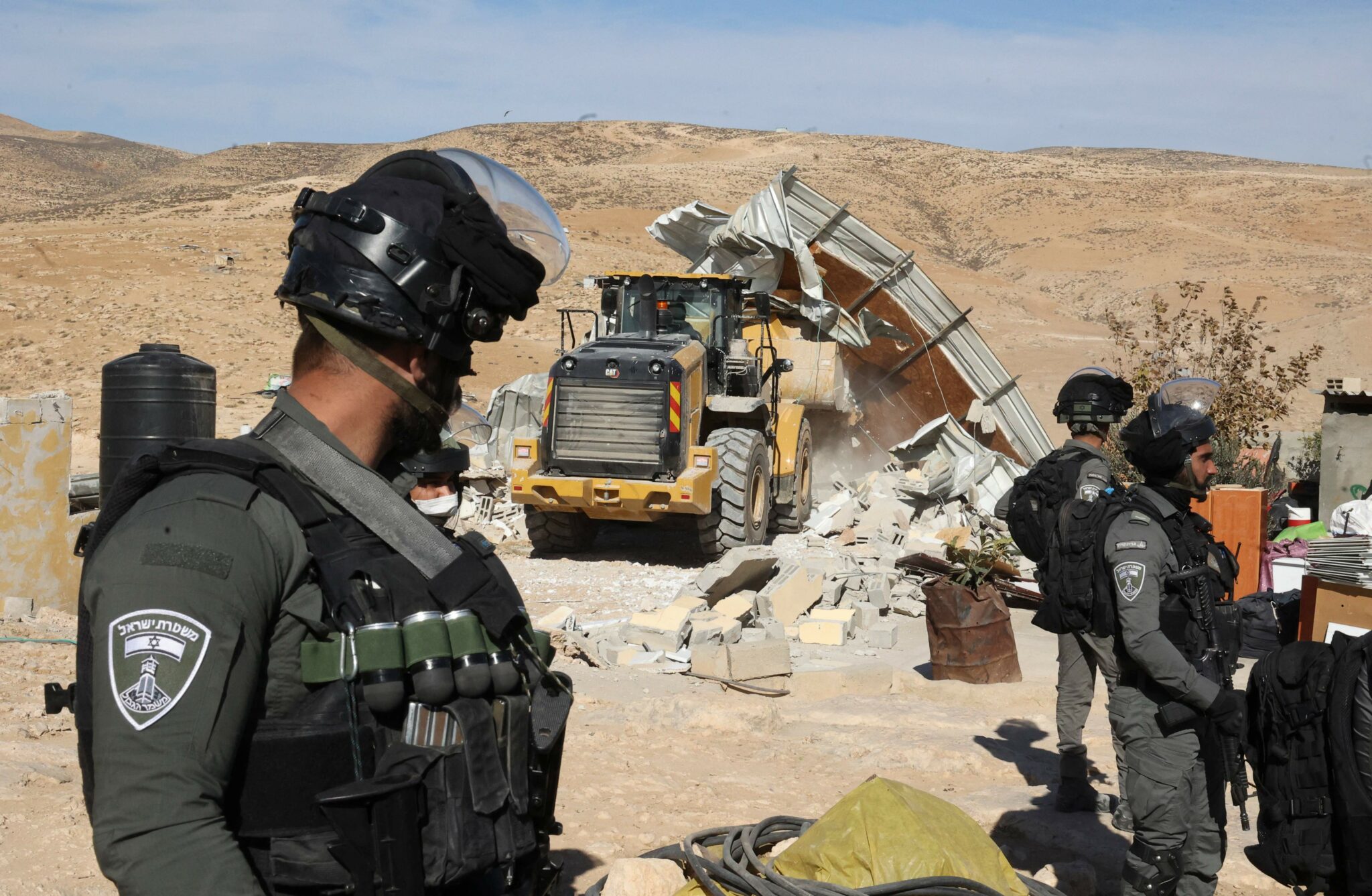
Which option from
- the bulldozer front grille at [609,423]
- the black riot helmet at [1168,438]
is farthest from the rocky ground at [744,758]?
the bulldozer front grille at [609,423]

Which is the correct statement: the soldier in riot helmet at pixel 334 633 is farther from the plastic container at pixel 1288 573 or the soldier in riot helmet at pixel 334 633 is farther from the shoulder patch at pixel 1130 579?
the plastic container at pixel 1288 573

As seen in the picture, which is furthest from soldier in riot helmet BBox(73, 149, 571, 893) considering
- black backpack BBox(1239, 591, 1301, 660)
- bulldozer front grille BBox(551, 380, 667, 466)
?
bulldozer front grille BBox(551, 380, 667, 466)

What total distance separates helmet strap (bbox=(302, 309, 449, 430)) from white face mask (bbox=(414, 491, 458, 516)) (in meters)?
2.91

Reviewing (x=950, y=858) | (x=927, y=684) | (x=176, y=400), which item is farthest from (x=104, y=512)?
(x=927, y=684)

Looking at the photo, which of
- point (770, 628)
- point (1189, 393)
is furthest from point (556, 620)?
point (1189, 393)

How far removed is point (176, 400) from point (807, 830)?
5.07m

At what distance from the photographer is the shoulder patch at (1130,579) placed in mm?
3797

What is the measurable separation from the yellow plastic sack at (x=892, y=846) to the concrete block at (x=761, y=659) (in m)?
3.78

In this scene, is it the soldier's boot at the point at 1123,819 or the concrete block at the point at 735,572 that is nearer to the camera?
the soldier's boot at the point at 1123,819

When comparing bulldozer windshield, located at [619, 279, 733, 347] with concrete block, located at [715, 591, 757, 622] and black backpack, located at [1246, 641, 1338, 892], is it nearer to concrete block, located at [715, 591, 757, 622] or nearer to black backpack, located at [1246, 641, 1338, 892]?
concrete block, located at [715, 591, 757, 622]

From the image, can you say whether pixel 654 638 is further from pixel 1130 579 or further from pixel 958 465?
pixel 958 465

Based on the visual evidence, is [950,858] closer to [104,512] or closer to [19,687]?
[104,512]

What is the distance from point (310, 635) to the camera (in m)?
1.45

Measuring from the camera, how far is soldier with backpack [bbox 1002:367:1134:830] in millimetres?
5457
